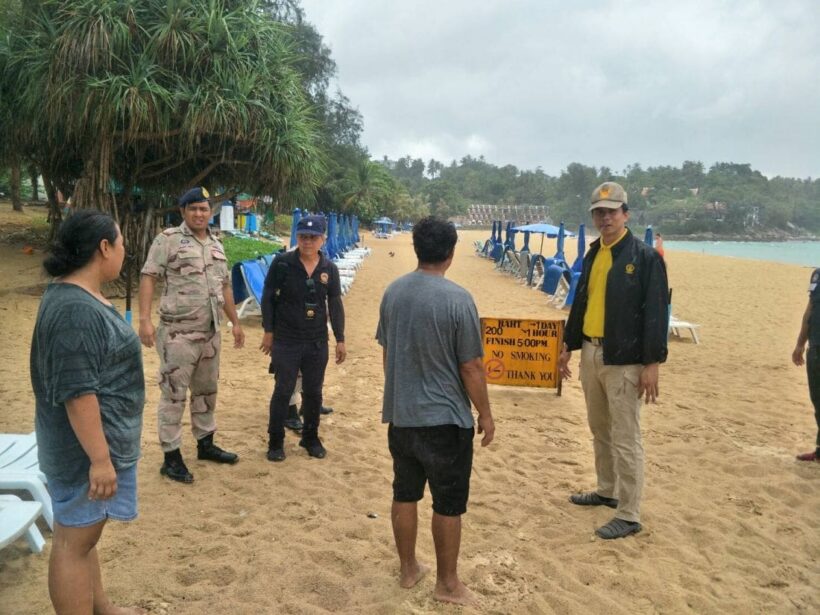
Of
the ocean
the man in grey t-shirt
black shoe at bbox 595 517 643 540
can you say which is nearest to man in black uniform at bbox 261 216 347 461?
the man in grey t-shirt

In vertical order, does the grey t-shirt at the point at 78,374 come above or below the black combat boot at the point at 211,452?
above

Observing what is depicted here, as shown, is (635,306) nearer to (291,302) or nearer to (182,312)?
(291,302)

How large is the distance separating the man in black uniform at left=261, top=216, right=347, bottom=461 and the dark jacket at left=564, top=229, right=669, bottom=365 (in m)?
1.91

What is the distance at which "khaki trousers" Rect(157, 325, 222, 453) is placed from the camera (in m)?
3.61

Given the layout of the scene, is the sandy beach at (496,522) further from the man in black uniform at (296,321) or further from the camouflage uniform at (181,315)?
the camouflage uniform at (181,315)

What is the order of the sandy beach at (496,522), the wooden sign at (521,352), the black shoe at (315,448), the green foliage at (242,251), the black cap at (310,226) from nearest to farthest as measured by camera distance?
1. the sandy beach at (496,522)
2. the black cap at (310,226)
3. the black shoe at (315,448)
4. the wooden sign at (521,352)
5. the green foliage at (242,251)

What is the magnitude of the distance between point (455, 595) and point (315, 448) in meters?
1.91

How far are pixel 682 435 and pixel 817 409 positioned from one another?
1.03 meters

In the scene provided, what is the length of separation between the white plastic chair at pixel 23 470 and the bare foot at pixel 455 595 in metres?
1.79

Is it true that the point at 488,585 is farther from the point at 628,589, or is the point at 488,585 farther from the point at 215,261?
the point at 215,261

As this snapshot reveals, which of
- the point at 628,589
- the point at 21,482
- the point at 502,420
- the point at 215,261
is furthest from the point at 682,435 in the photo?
the point at 21,482

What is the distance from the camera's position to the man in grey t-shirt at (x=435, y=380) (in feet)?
7.95

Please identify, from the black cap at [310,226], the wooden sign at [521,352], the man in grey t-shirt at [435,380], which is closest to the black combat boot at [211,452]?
the black cap at [310,226]

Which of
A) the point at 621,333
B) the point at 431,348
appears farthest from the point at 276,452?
the point at 621,333
